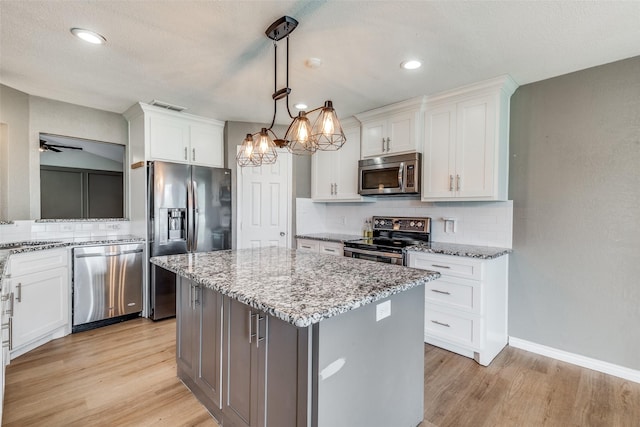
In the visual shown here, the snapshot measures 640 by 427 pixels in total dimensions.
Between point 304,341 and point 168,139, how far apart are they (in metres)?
3.32

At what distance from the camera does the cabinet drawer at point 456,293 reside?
8.30 feet

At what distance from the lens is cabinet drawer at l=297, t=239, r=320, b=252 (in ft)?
12.9

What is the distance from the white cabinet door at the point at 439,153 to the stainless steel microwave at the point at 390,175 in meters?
0.10

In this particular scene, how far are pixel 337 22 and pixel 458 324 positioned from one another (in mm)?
2530

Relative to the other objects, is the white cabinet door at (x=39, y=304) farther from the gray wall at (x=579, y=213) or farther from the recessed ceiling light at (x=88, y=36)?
the gray wall at (x=579, y=213)

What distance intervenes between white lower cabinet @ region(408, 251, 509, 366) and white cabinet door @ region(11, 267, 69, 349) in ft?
11.1

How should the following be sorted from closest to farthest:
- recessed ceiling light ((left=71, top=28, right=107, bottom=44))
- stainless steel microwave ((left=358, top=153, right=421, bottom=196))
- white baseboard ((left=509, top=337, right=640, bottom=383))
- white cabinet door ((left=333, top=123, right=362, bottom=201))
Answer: recessed ceiling light ((left=71, top=28, right=107, bottom=44)) → white baseboard ((left=509, top=337, right=640, bottom=383)) → stainless steel microwave ((left=358, top=153, right=421, bottom=196)) → white cabinet door ((left=333, top=123, right=362, bottom=201))

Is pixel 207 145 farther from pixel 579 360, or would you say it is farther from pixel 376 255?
pixel 579 360

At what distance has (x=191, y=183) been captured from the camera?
3.64 m

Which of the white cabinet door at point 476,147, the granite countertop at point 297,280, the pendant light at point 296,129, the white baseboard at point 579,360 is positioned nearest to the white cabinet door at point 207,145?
the pendant light at point 296,129

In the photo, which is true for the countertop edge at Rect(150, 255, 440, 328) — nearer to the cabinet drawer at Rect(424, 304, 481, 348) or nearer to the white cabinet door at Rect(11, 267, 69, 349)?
the cabinet drawer at Rect(424, 304, 481, 348)

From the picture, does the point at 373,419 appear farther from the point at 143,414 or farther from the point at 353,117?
the point at 353,117

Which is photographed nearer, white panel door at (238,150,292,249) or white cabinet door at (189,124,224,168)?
white cabinet door at (189,124,224,168)

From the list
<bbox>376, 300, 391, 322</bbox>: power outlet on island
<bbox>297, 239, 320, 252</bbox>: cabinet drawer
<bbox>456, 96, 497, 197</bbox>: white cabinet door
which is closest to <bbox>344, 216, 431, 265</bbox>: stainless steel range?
<bbox>297, 239, 320, 252</bbox>: cabinet drawer
